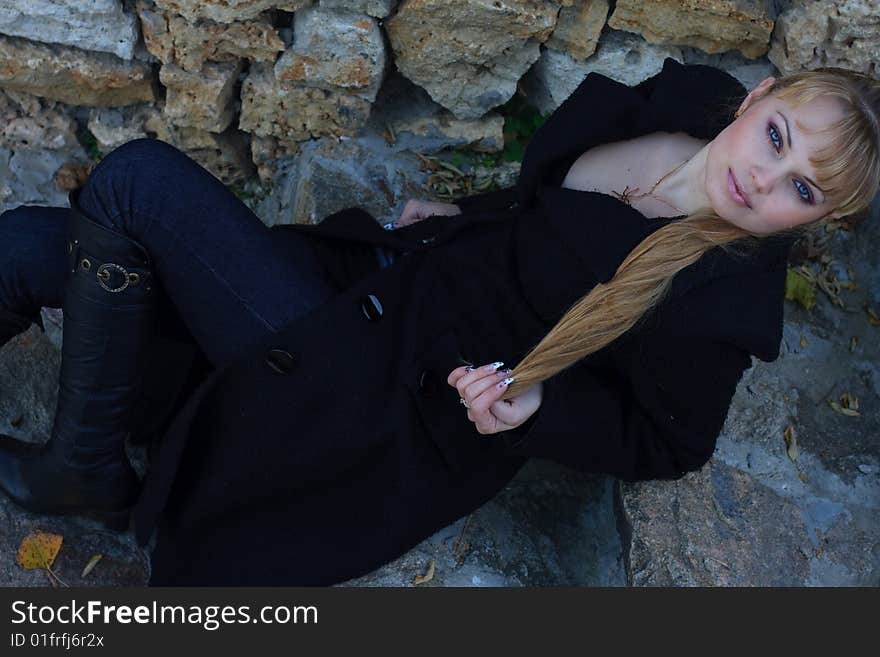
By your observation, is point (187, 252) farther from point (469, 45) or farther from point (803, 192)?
point (803, 192)

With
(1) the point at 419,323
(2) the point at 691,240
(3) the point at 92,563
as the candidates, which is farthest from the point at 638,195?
(3) the point at 92,563

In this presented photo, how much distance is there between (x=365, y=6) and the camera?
285 centimetres

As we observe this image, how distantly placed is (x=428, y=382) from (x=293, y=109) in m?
1.24

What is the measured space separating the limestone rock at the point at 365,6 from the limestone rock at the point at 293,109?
29cm

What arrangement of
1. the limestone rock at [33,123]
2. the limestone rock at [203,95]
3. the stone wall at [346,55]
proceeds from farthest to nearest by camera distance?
the limestone rock at [33,123] → the limestone rock at [203,95] → the stone wall at [346,55]

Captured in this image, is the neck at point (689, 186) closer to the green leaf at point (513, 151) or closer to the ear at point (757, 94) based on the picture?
the ear at point (757, 94)

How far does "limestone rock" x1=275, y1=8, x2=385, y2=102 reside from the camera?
2.88 metres

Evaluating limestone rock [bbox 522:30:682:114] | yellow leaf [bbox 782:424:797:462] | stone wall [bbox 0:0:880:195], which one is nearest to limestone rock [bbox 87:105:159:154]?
stone wall [bbox 0:0:880:195]

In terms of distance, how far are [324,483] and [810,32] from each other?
1.78 meters

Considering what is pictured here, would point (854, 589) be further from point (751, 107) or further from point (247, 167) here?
point (247, 167)

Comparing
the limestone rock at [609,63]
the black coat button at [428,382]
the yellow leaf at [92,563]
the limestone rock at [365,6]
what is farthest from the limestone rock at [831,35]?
the yellow leaf at [92,563]

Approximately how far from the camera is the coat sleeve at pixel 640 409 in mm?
2111

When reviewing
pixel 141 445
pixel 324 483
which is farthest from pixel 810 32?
pixel 141 445

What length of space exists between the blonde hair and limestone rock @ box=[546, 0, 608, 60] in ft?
2.82
